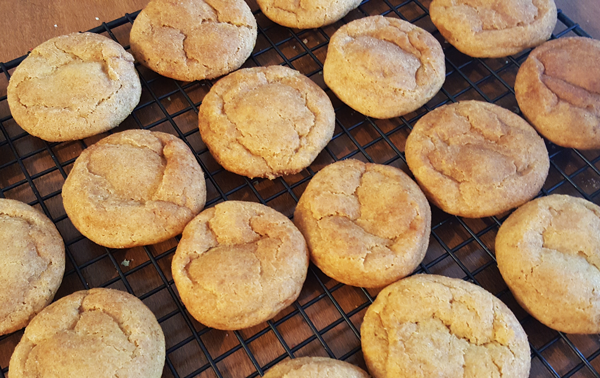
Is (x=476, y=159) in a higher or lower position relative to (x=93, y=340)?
higher

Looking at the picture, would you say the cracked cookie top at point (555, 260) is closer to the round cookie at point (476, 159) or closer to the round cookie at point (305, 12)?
the round cookie at point (476, 159)

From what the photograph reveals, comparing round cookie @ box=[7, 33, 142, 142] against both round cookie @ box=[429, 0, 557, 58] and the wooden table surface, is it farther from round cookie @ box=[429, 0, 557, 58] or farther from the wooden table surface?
round cookie @ box=[429, 0, 557, 58]

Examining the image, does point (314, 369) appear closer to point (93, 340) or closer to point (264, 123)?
point (93, 340)

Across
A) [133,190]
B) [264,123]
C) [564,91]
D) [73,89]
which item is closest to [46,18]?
[73,89]

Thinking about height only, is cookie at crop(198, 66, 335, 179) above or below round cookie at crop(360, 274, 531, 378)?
above

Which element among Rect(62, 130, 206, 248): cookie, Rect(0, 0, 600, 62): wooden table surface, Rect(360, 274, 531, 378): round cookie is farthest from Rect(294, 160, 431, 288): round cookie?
Rect(0, 0, 600, 62): wooden table surface

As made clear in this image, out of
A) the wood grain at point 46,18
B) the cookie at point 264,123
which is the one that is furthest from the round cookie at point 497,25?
the wood grain at point 46,18

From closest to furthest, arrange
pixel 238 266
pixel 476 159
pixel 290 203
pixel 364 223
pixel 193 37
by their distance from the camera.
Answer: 1. pixel 238 266
2. pixel 364 223
3. pixel 476 159
4. pixel 290 203
5. pixel 193 37
